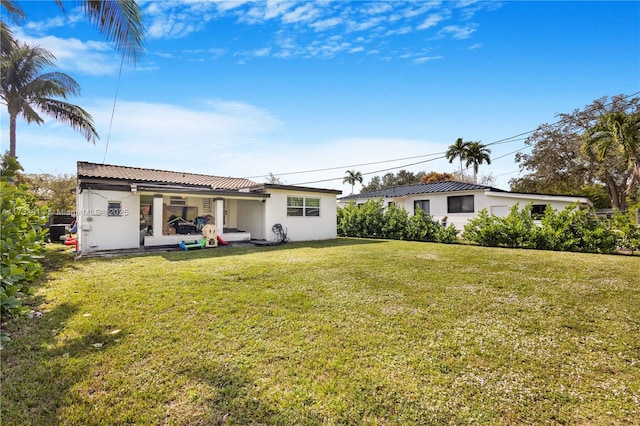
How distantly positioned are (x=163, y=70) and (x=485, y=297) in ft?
37.1

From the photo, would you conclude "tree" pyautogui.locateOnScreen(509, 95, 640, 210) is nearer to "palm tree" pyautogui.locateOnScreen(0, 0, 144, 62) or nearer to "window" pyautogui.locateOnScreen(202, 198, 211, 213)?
"window" pyautogui.locateOnScreen(202, 198, 211, 213)

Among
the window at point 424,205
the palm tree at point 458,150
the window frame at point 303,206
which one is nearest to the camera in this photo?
the window frame at point 303,206

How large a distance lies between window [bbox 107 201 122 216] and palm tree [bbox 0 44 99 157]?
7.21 m

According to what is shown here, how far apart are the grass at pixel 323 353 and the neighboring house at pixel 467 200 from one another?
1184 cm

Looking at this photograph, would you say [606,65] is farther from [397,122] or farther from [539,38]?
[397,122]

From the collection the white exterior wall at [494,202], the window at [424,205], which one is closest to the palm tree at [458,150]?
the window at [424,205]

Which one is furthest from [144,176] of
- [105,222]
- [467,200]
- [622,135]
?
[622,135]

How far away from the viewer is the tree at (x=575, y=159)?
2316 cm

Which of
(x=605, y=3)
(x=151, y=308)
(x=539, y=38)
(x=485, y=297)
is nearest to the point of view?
(x=151, y=308)

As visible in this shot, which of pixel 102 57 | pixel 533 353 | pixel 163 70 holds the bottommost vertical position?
pixel 533 353

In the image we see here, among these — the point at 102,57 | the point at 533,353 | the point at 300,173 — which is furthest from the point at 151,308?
the point at 300,173

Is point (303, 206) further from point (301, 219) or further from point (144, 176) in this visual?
point (144, 176)

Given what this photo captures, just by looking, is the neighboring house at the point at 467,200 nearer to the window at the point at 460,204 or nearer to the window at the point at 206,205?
the window at the point at 460,204

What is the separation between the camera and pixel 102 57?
24.9 ft
